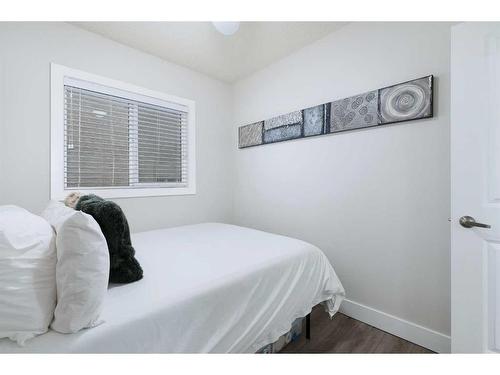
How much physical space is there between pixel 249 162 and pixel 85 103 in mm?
1731

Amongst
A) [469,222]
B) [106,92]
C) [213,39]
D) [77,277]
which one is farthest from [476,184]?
[106,92]

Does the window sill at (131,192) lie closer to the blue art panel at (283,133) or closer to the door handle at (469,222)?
the blue art panel at (283,133)

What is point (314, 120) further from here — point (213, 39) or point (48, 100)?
point (48, 100)

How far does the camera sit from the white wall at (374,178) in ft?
5.14

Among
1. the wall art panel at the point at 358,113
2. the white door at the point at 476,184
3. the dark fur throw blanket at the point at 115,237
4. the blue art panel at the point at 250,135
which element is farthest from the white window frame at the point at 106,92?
the white door at the point at 476,184

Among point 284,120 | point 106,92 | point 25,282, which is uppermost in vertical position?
point 106,92

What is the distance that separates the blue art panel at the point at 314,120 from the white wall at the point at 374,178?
2.9 inches

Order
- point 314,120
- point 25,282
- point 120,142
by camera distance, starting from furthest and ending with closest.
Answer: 1. point 120,142
2. point 314,120
3. point 25,282

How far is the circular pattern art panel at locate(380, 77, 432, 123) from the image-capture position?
61.9 inches

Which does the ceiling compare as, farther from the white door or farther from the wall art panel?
the white door

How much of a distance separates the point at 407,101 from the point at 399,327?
5.36 ft

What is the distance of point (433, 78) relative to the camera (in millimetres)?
1557

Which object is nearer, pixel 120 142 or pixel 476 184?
pixel 476 184

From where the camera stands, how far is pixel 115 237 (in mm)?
1075
